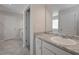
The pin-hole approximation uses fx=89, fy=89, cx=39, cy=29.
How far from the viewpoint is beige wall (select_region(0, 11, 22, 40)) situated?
9.28 feet

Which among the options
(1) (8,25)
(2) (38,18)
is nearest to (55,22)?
(2) (38,18)

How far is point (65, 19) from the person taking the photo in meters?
2.04

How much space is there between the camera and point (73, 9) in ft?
6.04

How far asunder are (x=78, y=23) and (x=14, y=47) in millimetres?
2398

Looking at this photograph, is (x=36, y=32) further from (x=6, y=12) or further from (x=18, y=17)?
(x=6, y=12)

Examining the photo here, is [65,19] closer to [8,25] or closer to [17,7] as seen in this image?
[17,7]

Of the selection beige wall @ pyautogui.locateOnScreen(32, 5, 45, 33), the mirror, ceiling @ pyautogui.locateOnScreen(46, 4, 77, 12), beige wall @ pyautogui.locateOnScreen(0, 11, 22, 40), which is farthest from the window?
beige wall @ pyautogui.locateOnScreen(0, 11, 22, 40)

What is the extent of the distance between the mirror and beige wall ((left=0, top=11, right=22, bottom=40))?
1.25m

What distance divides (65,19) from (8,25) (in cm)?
181

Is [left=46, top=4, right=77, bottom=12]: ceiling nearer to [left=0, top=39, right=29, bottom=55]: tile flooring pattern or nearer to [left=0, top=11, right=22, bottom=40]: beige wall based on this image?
[left=0, top=11, right=22, bottom=40]: beige wall

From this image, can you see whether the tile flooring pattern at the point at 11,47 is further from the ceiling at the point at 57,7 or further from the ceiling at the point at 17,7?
the ceiling at the point at 57,7

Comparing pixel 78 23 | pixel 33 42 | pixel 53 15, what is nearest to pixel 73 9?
pixel 78 23

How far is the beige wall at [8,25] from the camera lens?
283 centimetres

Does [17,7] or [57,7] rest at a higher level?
[17,7]
